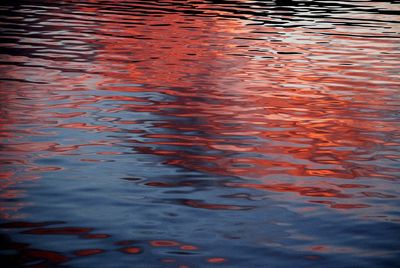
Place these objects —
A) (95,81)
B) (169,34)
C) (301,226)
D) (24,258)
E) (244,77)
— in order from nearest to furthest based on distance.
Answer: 1. (24,258)
2. (301,226)
3. (95,81)
4. (244,77)
5. (169,34)

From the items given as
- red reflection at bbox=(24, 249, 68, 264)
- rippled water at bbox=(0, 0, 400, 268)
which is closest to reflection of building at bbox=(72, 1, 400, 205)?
rippled water at bbox=(0, 0, 400, 268)

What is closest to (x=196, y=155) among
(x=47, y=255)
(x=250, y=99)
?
(x=47, y=255)

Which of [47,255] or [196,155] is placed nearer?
[47,255]

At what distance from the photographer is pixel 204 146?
6.89 metres

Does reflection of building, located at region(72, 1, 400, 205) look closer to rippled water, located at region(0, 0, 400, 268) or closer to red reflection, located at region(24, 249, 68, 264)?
rippled water, located at region(0, 0, 400, 268)

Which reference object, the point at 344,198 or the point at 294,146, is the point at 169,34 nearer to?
the point at 294,146

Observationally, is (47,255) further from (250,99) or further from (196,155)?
(250,99)

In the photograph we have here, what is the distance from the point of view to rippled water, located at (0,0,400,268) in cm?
434

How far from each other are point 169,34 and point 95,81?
663cm

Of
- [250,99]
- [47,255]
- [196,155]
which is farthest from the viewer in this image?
[250,99]

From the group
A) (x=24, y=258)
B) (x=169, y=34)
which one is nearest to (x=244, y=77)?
(x=169, y=34)

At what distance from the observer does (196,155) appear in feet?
21.5

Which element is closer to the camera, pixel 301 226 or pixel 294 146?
pixel 301 226

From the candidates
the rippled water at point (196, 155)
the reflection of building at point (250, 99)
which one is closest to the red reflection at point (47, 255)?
the rippled water at point (196, 155)
